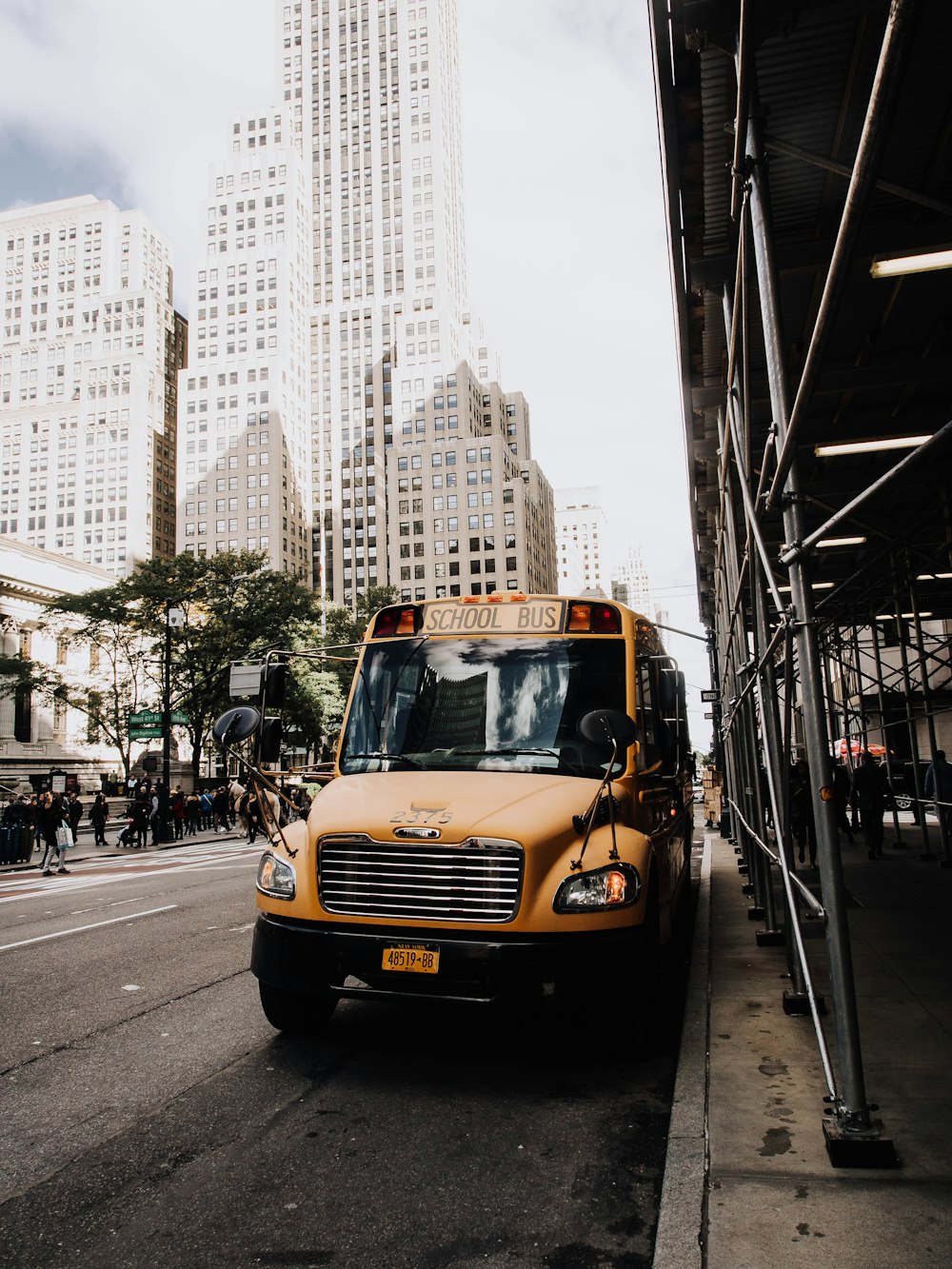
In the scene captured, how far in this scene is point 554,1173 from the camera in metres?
4.00

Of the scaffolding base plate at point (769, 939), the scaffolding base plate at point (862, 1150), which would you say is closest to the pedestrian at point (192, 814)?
the scaffolding base plate at point (769, 939)

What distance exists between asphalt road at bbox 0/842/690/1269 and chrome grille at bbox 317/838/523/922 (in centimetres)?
87

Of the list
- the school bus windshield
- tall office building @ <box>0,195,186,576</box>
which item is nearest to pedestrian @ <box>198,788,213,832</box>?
the school bus windshield

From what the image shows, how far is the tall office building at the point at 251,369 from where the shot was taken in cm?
12362

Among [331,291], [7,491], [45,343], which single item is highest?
[331,291]

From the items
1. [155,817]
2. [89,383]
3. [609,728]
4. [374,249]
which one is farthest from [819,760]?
[374,249]

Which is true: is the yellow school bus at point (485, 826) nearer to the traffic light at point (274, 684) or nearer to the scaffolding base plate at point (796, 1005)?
the traffic light at point (274, 684)

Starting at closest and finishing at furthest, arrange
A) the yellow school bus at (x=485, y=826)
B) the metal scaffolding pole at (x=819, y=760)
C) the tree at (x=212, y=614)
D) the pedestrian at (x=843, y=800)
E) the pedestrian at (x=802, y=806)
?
1. the metal scaffolding pole at (x=819, y=760)
2. the yellow school bus at (x=485, y=826)
3. the pedestrian at (x=802, y=806)
4. the pedestrian at (x=843, y=800)
5. the tree at (x=212, y=614)

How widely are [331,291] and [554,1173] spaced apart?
6359 inches

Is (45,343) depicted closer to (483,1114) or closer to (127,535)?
(127,535)

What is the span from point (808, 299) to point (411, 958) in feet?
20.7

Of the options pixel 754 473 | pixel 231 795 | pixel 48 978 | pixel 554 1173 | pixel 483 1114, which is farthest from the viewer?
pixel 231 795

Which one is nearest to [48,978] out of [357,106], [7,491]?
[7,491]

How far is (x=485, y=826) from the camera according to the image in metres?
4.94
